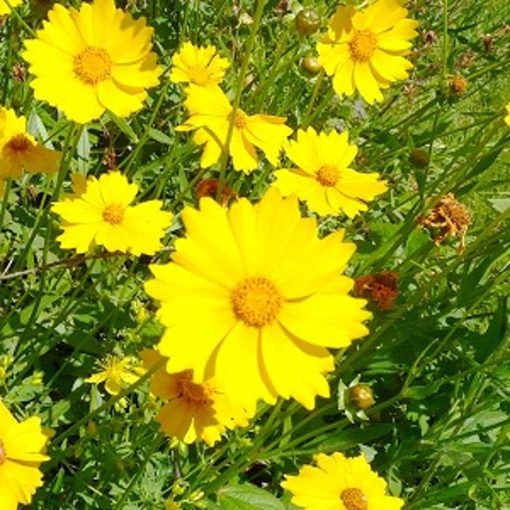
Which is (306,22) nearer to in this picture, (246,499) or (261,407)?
(261,407)

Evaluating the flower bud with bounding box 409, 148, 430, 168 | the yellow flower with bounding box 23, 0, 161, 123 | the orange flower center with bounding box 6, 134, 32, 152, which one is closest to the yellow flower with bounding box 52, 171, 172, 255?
the orange flower center with bounding box 6, 134, 32, 152

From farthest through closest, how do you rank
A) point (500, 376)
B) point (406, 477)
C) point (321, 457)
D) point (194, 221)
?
1. point (406, 477)
2. point (500, 376)
3. point (321, 457)
4. point (194, 221)

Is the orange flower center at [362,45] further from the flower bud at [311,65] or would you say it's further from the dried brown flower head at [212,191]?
the dried brown flower head at [212,191]

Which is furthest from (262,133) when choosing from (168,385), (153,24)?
(153,24)

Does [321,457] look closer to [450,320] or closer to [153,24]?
[450,320]

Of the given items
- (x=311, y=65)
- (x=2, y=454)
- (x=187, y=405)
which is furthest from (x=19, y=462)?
(x=311, y=65)

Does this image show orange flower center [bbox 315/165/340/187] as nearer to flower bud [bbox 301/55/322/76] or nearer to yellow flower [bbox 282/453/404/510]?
flower bud [bbox 301/55/322/76]
